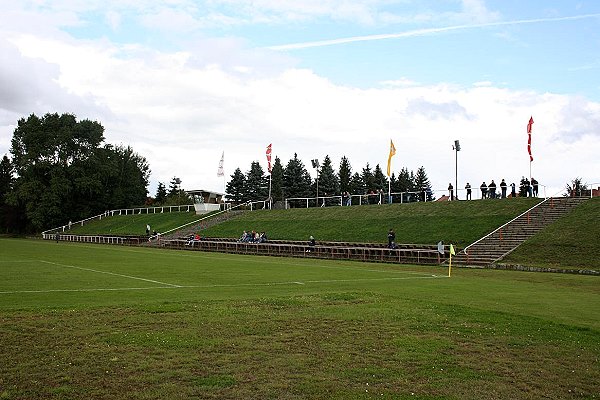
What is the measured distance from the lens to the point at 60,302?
15.1 meters

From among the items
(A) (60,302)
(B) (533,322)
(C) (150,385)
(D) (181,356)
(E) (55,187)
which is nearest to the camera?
(C) (150,385)

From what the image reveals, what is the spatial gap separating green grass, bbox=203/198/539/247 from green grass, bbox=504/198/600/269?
15.8ft

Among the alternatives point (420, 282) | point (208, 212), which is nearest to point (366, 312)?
point (420, 282)

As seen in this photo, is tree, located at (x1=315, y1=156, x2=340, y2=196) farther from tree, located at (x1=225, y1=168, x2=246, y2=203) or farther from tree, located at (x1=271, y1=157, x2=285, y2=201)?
tree, located at (x1=225, y1=168, x2=246, y2=203)

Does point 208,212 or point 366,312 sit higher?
point 208,212

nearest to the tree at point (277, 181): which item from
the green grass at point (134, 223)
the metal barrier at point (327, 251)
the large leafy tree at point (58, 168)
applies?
the green grass at point (134, 223)

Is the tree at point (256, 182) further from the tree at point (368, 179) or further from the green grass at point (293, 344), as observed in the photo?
the green grass at point (293, 344)

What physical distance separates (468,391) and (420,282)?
1565 cm

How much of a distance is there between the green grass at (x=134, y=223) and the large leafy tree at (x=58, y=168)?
15.8ft

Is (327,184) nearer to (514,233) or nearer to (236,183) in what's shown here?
(236,183)

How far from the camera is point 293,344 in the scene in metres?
10.3

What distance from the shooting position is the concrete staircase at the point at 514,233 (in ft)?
119

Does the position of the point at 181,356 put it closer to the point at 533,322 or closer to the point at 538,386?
the point at 538,386

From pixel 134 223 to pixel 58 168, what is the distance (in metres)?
17.6
